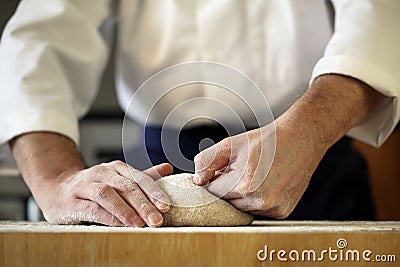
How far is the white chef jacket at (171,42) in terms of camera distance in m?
0.96

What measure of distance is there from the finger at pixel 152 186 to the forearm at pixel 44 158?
0.51ft

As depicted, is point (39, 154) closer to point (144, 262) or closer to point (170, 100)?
point (170, 100)

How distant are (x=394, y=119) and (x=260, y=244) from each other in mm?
460

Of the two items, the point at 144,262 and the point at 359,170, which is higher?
the point at 144,262

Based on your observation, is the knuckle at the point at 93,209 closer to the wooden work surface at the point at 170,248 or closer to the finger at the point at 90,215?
the finger at the point at 90,215

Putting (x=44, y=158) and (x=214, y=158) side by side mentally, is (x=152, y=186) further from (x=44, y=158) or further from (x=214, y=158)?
(x=44, y=158)

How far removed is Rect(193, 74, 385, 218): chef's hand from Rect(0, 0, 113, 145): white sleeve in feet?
1.02

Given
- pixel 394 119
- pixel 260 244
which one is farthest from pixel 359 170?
pixel 260 244

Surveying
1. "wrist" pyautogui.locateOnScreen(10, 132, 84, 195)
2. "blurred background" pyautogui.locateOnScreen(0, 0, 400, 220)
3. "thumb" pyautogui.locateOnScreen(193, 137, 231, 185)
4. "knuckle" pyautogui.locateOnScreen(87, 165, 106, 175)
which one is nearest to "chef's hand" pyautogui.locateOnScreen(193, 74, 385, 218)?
"thumb" pyautogui.locateOnScreen(193, 137, 231, 185)

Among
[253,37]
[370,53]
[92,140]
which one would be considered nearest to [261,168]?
[370,53]

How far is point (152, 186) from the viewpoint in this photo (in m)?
0.68

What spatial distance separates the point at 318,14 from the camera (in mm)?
1050

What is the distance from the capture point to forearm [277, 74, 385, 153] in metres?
0.77

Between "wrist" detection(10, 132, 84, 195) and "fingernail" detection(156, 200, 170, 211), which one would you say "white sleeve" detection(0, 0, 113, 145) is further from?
"fingernail" detection(156, 200, 170, 211)
